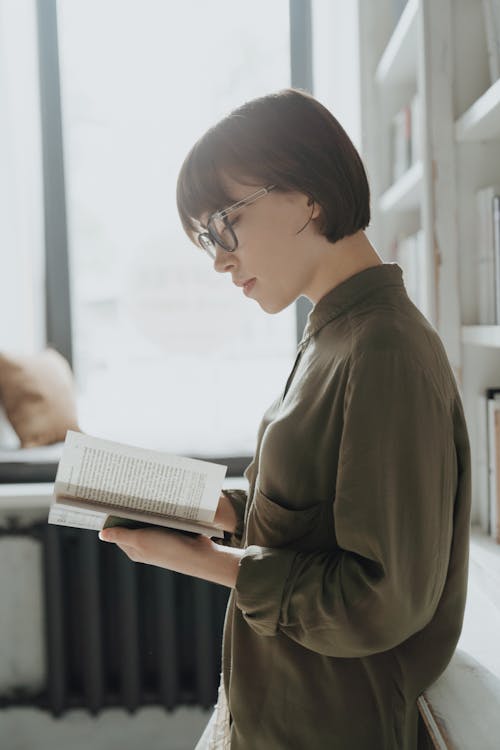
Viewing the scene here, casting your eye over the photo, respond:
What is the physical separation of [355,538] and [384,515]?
4 cm

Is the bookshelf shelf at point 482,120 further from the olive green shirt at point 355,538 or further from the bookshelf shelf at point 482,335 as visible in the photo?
the olive green shirt at point 355,538

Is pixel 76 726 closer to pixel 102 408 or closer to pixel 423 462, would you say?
pixel 102 408

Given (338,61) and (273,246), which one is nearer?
(273,246)

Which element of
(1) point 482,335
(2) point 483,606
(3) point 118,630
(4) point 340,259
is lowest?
(3) point 118,630

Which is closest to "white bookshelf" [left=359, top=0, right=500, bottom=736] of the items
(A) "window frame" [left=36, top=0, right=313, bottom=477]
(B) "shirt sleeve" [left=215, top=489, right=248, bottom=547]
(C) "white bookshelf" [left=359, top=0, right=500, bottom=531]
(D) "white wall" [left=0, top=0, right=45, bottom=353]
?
(C) "white bookshelf" [left=359, top=0, right=500, bottom=531]

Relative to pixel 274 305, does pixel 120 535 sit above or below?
below

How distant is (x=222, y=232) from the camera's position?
854 millimetres

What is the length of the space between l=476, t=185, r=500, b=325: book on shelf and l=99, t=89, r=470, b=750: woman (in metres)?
0.59

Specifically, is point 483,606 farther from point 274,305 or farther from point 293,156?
point 293,156

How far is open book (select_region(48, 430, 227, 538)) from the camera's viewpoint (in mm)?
827

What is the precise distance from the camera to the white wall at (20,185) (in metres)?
2.11

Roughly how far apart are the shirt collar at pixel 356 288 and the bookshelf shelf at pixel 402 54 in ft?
3.11

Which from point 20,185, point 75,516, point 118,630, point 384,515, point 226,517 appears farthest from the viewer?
point 20,185

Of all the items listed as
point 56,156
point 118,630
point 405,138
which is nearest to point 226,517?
point 118,630
